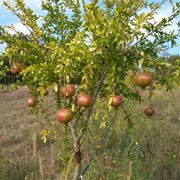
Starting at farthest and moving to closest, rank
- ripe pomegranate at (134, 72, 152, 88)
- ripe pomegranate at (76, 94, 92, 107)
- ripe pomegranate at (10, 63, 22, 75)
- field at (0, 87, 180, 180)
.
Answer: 1. field at (0, 87, 180, 180)
2. ripe pomegranate at (10, 63, 22, 75)
3. ripe pomegranate at (76, 94, 92, 107)
4. ripe pomegranate at (134, 72, 152, 88)

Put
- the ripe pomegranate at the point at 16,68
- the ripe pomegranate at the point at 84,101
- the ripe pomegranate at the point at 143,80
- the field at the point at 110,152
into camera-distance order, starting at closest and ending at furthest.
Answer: the ripe pomegranate at the point at 143,80, the ripe pomegranate at the point at 84,101, the ripe pomegranate at the point at 16,68, the field at the point at 110,152

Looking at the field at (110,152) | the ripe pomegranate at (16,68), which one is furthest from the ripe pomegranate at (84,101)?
the field at (110,152)

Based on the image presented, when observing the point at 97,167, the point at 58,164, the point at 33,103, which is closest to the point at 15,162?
the point at 58,164

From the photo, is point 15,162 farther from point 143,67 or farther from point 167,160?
point 143,67

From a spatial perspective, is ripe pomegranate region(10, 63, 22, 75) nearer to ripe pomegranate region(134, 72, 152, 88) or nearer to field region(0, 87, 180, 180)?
field region(0, 87, 180, 180)

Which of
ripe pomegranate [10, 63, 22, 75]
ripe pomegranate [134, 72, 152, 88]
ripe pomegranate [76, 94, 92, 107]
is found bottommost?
ripe pomegranate [76, 94, 92, 107]

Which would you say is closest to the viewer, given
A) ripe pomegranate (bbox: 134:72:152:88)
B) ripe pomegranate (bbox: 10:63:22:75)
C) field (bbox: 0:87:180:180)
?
ripe pomegranate (bbox: 134:72:152:88)

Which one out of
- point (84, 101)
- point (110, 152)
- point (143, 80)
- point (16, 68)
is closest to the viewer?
point (143, 80)

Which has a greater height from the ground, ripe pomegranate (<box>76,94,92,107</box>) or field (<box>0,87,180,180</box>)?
ripe pomegranate (<box>76,94,92,107</box>)

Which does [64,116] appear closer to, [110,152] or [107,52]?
[107,52]

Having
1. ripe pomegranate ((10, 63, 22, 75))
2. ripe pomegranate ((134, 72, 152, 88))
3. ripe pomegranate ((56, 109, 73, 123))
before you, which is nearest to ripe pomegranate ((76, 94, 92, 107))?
ripe pomegranate ((56, 109, 73, 123))

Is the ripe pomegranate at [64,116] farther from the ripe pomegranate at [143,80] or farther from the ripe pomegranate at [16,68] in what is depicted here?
the ripe pomegranate at [16,68]

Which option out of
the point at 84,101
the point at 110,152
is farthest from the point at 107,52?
the point at 110,152

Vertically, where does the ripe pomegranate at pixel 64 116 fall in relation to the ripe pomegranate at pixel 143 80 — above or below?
below
